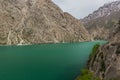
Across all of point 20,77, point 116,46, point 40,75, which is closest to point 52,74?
point 40,75

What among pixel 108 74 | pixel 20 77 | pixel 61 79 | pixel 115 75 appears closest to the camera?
pixel 115 75

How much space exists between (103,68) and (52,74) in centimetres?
1822

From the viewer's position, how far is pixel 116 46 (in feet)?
152

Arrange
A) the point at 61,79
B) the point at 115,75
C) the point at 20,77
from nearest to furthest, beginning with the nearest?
the point at 115,75, the point at 61,79, the point at 20,77

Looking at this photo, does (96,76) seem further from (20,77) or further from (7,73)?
(7,73)

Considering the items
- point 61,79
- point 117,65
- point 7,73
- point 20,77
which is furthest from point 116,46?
point 7,73

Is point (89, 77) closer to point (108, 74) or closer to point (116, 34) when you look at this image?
point (108, 74)

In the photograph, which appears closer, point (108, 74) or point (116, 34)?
point (108, 74)

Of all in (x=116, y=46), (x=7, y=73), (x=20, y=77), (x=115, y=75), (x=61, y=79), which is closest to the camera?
(x=115, y=75)

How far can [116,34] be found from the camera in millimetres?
52062

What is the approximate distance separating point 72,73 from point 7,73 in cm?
1837

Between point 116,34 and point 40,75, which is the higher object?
point 116,34

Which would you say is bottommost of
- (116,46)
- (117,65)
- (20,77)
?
(20,77)

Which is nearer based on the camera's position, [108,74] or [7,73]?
[108,74]
